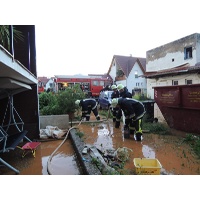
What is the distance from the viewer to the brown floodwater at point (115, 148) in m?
3.79

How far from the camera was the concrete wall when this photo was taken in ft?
24.1

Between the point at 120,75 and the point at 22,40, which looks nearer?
the point at 22,40

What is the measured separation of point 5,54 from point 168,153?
412cm

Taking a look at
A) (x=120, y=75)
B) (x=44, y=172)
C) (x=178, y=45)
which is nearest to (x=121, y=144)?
(x=44, y=172)

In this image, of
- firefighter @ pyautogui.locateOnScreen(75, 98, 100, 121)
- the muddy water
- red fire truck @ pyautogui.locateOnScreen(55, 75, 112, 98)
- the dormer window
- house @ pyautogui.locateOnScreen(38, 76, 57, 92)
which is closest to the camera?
the muddy water

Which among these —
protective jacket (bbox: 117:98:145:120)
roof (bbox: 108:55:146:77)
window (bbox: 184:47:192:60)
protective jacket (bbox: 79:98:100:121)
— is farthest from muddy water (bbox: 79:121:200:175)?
roof (bbox: 108:55:146:77)

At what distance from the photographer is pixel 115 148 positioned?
509 cm

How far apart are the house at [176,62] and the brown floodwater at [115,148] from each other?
8783 mm

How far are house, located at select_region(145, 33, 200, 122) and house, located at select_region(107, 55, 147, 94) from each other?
4788mm

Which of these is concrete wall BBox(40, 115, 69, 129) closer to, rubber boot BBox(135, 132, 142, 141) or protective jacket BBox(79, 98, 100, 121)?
protective jacket BBox(79, 98, 100, 121)

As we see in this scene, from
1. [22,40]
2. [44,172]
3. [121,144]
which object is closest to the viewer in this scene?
[44,172]

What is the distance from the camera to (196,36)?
16.2 metres

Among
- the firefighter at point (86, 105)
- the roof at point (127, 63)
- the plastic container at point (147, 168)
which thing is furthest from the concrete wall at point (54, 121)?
the roof at point (127, 63)

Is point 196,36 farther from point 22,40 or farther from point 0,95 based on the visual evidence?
point 0,95
